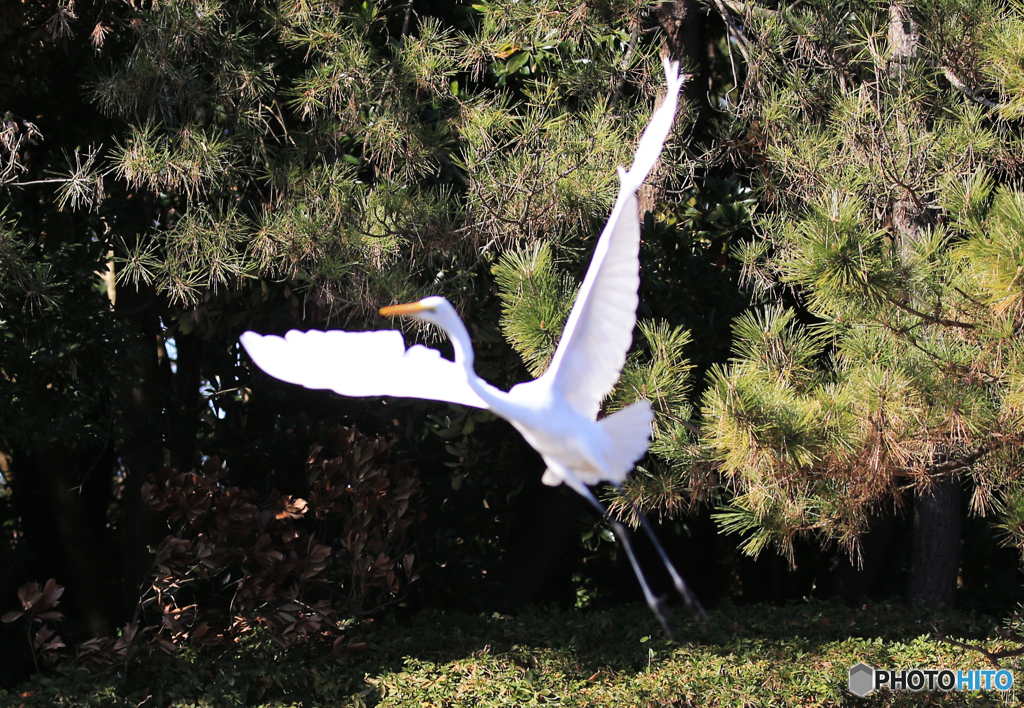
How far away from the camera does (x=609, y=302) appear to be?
6.09 ft

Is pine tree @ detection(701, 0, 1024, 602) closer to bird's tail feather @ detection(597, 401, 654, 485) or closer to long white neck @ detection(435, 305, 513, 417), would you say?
bird's tail feather @ detection(597, 401, 654, 485)

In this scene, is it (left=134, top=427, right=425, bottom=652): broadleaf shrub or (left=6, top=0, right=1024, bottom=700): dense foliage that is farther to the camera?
(left=134, top=427, right=425, bottom=652): broadleaf shrub

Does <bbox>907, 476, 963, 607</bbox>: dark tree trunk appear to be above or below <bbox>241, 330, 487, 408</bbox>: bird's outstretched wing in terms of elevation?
above

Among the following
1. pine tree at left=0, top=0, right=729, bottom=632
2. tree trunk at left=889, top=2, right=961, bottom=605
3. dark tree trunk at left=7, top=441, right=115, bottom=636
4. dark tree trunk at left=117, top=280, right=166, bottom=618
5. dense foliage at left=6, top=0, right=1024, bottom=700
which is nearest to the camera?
dense foliage at left=6, top=0, right=1024, bottom=700

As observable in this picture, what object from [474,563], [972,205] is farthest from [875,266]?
[474,563]

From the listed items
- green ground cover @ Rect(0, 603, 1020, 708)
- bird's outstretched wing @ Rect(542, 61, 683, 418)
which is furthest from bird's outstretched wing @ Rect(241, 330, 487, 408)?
green ground cover @ Rect(0, 603, 1020, 708)

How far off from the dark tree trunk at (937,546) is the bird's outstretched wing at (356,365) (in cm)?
294

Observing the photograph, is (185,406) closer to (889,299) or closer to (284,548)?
(284,548)

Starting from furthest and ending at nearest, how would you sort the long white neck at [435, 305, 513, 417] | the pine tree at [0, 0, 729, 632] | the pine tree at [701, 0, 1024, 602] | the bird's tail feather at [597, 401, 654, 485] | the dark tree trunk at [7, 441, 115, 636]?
the dark tree trunk at [7, 441, 115, 636]
the pine tree at [0, 0, 729, 632]
the pine tree at [701, 0, 1024, 602]
the bird's tail feather at [597, 401, 654, 485]
the long white neck at [435, 305, 513, 417]

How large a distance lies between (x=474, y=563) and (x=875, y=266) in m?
3.12

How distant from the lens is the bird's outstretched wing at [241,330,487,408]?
1.79 meters

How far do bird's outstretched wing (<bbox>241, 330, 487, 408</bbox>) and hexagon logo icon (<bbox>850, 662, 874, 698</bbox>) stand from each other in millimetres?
2227

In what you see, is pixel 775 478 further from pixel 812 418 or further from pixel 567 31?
pixel 567 31

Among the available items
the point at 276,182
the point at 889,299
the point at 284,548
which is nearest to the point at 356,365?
the point at 889,299
